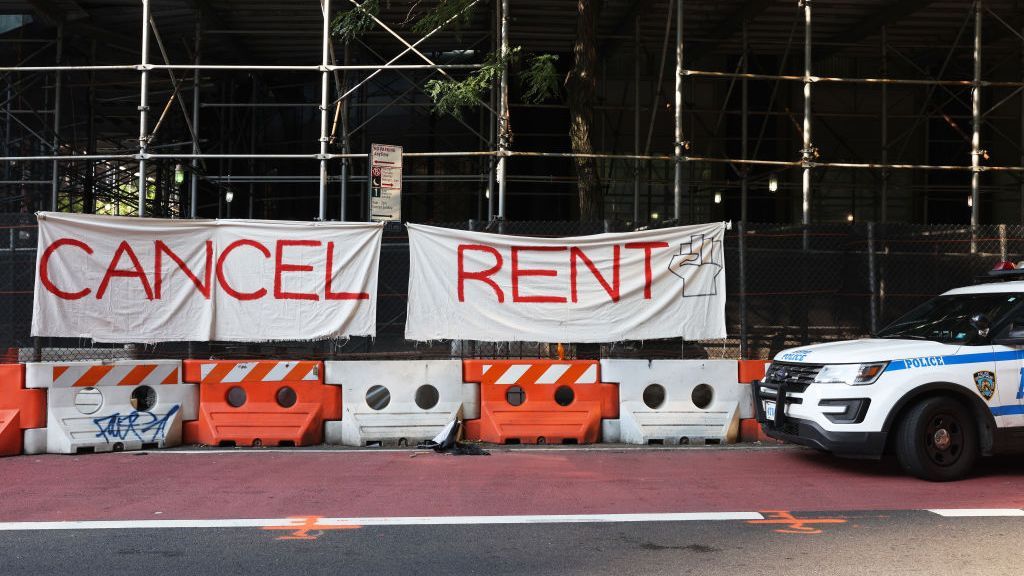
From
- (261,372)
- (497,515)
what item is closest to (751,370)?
(497,515)

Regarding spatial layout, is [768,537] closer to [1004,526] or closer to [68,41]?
[1004,526]

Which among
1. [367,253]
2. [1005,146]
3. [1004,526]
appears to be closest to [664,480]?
[1004,526]

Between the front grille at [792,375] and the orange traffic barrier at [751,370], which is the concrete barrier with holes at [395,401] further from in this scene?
the front grille at [792,375]

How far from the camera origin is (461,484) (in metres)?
7.77

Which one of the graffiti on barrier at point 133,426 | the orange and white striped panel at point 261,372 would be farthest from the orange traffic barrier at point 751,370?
the graffiti on barrier at point 133,426

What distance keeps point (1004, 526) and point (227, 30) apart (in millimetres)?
15587

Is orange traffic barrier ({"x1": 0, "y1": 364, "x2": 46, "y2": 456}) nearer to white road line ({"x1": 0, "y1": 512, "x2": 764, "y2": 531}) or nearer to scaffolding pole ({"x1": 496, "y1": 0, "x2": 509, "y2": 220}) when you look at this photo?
white road line ({"x1": 0, "y1": 512, "x2": 764, "y2": 531})

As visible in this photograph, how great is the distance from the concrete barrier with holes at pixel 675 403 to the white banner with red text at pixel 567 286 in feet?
1.51

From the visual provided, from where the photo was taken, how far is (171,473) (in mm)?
8211

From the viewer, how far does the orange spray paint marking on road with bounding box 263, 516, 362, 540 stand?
→ 6.04 m

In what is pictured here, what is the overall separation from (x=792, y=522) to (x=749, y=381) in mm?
3718

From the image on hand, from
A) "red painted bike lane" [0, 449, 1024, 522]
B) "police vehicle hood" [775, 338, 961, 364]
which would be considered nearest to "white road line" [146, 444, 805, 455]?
"red painted bike lane" [0, 449, 1024, 522]

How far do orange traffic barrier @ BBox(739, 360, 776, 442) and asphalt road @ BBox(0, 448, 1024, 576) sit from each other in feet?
2.66

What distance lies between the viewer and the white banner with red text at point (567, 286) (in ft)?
33.3
